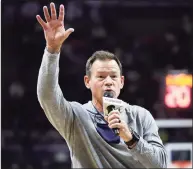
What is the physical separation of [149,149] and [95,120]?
0.61 feet

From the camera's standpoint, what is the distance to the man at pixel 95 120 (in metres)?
1.36

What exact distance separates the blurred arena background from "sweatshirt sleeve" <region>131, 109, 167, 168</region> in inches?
83.1

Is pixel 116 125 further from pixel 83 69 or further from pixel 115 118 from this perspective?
pixel 83 69

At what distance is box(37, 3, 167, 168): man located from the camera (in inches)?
53.4

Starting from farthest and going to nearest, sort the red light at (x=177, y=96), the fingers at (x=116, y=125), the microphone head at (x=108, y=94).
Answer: the red light at (x=177, y=96) → the microphone head at (x=108, y=94) → the fingers at (x=116, y=125)

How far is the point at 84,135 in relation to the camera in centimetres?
141

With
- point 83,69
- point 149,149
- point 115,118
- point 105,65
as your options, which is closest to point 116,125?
point 115,118

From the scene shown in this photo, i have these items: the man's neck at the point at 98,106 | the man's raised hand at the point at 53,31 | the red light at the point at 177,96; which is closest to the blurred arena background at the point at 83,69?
the red light at the point at 177,96

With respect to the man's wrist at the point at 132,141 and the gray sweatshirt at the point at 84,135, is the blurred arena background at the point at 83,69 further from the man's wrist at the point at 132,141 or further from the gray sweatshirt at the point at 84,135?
the man's wrist at the point at 132,141

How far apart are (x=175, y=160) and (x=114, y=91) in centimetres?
225

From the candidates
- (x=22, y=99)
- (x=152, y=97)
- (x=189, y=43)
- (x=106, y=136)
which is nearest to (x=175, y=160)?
(x=152, y=97)

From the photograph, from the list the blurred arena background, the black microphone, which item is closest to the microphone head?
the black microphone

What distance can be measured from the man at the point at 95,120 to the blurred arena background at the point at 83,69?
6.90 feet

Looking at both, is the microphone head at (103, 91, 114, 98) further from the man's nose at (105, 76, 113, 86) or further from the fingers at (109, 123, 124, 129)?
the fingers at (109, 123, 124, 129)
